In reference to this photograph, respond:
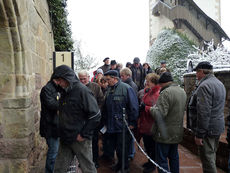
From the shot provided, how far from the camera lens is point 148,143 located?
450 centimetres

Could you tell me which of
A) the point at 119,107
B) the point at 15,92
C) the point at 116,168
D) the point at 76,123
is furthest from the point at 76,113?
the point at 116,168

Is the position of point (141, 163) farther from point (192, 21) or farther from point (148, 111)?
point (192, 21)

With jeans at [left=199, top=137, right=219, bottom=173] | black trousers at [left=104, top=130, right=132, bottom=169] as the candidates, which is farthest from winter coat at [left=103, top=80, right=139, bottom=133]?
jeans at [left=199, top=137, right=219, bottom=173]

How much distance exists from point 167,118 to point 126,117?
84 centimetres

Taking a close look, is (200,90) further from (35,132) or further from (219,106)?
(35,132)

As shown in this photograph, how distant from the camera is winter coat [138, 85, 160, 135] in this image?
416 cm

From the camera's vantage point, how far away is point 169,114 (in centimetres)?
350

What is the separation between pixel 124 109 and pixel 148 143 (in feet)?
3.46

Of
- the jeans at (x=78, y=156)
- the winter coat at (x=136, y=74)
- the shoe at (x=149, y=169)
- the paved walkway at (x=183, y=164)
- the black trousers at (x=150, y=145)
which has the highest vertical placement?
the winter coat at (x=136, y=74)

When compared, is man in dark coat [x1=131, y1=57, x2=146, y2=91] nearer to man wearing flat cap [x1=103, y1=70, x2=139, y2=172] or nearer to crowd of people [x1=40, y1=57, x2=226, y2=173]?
crowd of people [x1=40, y1=57, x2=226, y2=173]

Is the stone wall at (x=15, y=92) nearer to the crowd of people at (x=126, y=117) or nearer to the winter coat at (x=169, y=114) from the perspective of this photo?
the crowd of people at (x=126, y=117)

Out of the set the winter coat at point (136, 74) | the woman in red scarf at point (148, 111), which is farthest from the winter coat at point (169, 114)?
the winter coat at point (136, 74)

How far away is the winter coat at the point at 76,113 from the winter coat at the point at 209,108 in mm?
1384

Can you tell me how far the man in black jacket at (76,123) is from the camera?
293 cm
